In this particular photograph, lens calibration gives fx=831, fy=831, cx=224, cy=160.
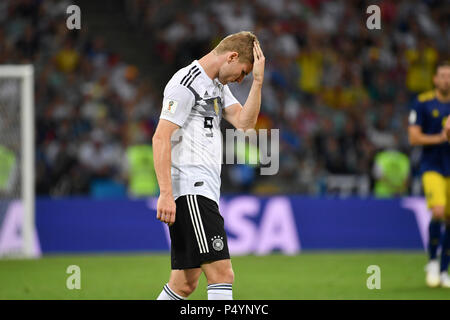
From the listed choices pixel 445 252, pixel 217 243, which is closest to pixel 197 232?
pixel 217 243

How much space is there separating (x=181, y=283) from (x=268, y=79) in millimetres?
13044

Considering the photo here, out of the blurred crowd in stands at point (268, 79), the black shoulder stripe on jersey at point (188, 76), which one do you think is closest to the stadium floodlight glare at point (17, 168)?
the blurred crowd in stands at point (268, 79)

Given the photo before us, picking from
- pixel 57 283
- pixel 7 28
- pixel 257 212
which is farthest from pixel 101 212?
pixel 7 28

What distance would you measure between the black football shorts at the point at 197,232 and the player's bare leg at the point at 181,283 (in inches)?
6.6

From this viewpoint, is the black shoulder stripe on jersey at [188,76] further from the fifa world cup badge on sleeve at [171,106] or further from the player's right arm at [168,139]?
the fifa world cup badge on sleeve at [171,106]

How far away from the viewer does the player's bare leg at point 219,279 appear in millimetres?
5121

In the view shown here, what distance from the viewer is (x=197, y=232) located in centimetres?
515

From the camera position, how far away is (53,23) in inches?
696

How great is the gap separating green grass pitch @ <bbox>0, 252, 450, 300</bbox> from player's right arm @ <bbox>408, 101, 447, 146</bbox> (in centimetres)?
154

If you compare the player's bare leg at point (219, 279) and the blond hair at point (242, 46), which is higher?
the blond hair at point (242, 46)

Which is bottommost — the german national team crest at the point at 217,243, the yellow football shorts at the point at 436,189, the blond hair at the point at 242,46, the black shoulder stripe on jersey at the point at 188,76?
the german national team crest at the point at 217,243

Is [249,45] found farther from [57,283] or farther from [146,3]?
[146,3]

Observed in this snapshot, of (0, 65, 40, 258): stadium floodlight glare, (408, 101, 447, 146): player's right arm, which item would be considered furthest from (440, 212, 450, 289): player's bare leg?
(0, 65, 40, 258): stadium floodlight glare

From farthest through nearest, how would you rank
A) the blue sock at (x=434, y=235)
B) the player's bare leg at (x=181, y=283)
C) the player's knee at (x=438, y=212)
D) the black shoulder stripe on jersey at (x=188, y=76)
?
the blue sock at (x=434, y=235) < the player's knee at (x=438, y=212) < the player's bare leg at (x=181, y=283) < the black shoulder stripe on jersey at (x=188, y=76)
